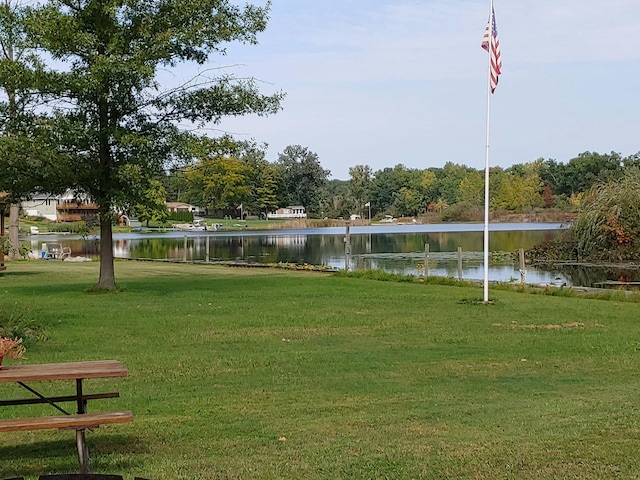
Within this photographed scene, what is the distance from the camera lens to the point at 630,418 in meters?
6.85

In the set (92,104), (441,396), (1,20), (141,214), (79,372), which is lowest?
(441,396)

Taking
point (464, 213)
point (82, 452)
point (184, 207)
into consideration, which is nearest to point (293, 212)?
point (184, 207)

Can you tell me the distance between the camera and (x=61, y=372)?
545cm

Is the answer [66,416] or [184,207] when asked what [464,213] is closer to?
[184,207]

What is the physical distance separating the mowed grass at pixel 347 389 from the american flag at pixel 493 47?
5.15m

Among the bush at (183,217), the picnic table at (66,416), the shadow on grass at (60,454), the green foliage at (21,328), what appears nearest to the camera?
the picnic table at (66,416)

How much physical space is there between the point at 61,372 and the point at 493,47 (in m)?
14.5

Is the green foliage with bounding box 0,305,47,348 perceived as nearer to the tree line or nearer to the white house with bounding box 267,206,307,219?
the tree line

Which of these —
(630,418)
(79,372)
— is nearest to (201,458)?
(79,372)

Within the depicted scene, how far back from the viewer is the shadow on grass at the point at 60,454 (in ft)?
18.5

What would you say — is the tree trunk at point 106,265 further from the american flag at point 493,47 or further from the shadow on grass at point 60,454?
the shadow on grass at point 60,454

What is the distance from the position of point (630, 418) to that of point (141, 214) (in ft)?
49.1

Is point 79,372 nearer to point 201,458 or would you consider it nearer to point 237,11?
point 201,458

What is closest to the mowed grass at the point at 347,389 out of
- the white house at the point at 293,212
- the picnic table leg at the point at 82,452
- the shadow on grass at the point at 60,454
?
the shadow on grass at the point at 60,454
